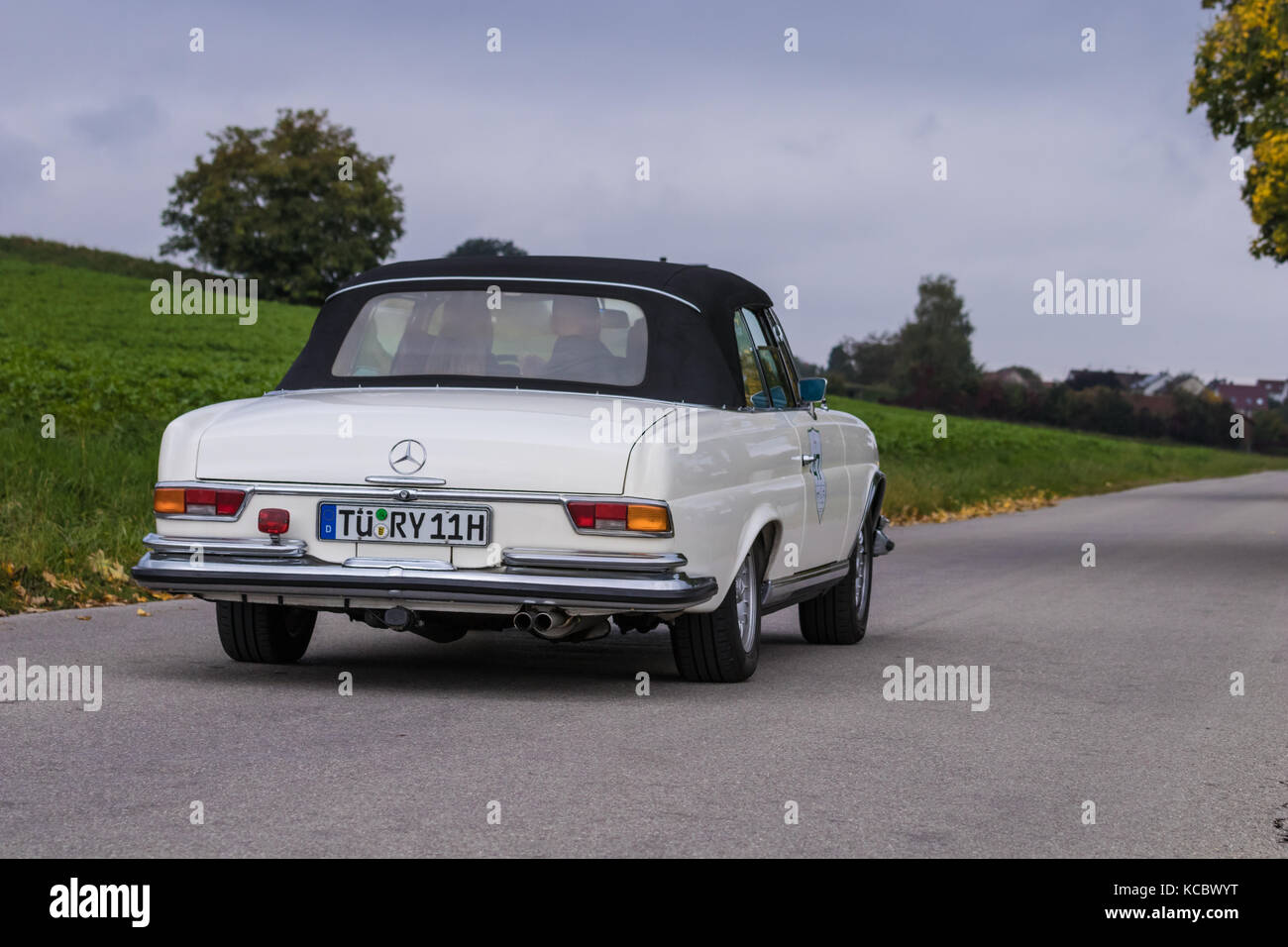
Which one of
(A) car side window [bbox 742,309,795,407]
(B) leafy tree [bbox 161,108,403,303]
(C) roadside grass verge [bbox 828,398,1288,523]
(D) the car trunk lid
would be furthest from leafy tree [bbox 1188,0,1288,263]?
(B) leafy tree [bbox 161,108,403,303]

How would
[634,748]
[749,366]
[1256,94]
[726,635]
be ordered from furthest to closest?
1. [1256,94]
2. [749,366]
3. [726,635]
4. [634,748]

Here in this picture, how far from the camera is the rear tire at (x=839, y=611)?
9734 mm

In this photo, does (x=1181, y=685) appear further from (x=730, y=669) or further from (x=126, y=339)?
(x=126, y=339)

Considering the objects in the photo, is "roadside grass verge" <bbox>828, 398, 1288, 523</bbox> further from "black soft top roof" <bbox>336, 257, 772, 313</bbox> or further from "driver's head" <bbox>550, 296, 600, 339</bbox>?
"driver's head" <bbox>550, 296, 600, 339</bbox>

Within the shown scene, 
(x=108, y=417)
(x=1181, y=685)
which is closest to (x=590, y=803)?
(x=1181, y=685)

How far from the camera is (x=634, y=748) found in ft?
20.7

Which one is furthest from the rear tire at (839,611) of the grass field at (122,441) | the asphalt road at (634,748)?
the grass field at (122,441)

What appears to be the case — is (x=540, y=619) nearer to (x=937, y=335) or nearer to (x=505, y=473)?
(x=505, y=473)

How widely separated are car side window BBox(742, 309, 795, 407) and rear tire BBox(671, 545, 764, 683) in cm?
94

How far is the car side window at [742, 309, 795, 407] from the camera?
28.0 ft

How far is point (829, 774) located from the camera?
19.5 feet

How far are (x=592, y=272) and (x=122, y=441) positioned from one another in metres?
10.5

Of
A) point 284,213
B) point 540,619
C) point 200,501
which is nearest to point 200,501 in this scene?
point 200,501

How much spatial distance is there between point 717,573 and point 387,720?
1.43m
